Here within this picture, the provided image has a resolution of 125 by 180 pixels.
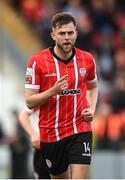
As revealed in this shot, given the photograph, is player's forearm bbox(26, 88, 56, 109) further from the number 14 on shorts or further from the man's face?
the number 14 on shorts

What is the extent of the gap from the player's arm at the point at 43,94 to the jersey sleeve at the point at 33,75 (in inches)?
2.3

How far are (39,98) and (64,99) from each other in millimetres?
345

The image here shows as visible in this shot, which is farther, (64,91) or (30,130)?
(30,130)

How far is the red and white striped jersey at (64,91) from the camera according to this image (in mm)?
8789

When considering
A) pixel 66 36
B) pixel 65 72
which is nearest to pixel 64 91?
pixel 65 72

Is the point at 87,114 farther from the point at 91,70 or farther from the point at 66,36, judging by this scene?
the point at 66,36

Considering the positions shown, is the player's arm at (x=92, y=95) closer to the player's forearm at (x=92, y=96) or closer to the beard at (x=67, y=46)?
the player's forearm at (x=92, y=96)

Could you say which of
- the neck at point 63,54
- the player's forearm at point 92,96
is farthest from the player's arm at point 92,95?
the neck at point 63,54

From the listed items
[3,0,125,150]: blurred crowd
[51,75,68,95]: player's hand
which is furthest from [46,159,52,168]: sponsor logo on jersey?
[3,0,125,150]: blurred crowd

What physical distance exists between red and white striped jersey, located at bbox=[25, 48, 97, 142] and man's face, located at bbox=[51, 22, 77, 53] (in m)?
0.24

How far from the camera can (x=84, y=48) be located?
1766cm

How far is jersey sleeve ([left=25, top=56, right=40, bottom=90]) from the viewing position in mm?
8761

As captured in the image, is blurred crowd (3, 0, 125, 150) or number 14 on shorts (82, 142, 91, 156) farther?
blurred crowd (3, 0, 125, 150)

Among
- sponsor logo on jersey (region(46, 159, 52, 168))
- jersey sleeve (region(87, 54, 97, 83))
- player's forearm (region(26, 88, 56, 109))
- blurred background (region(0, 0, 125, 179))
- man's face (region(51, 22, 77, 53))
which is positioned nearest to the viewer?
player's forearm (region(26, 88, 56, 109))
